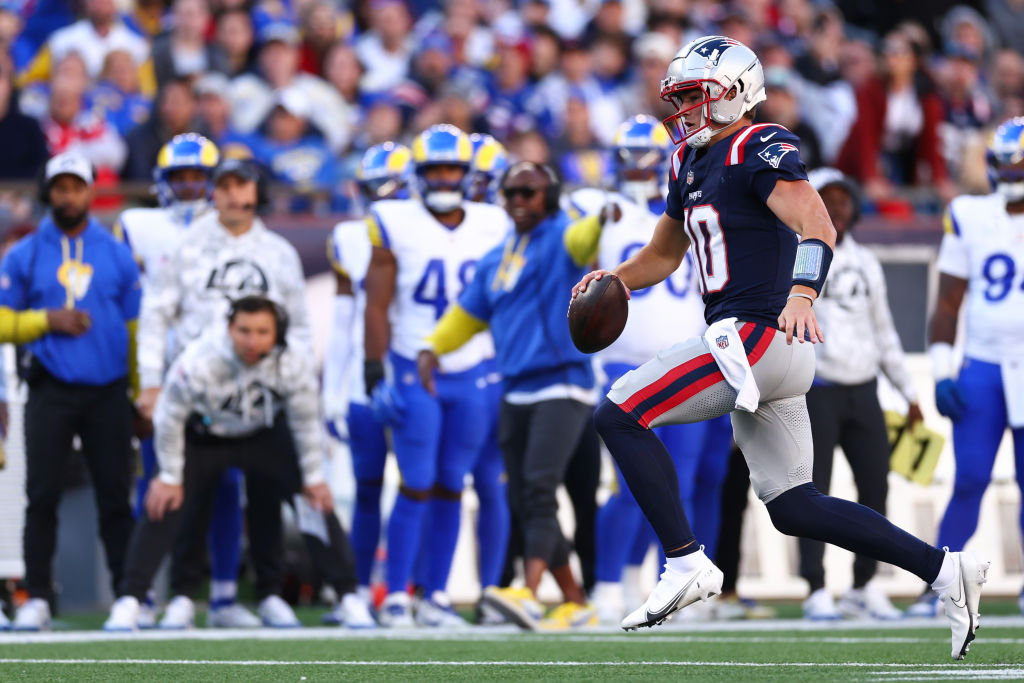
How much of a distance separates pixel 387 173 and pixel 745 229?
14.6 ft

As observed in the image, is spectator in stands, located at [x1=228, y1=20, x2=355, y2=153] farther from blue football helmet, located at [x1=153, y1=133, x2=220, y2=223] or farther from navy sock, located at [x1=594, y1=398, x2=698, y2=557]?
navy sock, located at [x1=594, y1=398, x2=698, y2=557]

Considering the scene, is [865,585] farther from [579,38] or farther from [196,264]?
[579,38]

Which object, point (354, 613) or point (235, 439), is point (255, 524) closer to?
point (235, 439)

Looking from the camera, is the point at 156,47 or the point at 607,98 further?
the point at 607,98

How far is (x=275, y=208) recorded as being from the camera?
11508mm

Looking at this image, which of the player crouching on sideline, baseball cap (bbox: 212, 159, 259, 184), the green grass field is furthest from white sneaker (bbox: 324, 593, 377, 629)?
baseball cap (bbox: 212, 159, 259, 184)

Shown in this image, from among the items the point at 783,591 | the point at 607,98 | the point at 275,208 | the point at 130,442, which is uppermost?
the point at 607,98

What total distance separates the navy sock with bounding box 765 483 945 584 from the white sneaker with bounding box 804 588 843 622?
3066 mm

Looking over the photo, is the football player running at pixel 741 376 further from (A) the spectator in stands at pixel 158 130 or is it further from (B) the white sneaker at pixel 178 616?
(A) the spectator in stands at pixel 158 130

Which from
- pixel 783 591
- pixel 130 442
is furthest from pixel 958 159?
pixel 130 442

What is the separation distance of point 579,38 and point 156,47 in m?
3.83

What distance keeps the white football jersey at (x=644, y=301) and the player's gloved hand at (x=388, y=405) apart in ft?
3.39

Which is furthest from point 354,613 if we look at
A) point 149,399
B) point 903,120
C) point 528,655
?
point 903,120

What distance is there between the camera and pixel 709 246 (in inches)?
210
